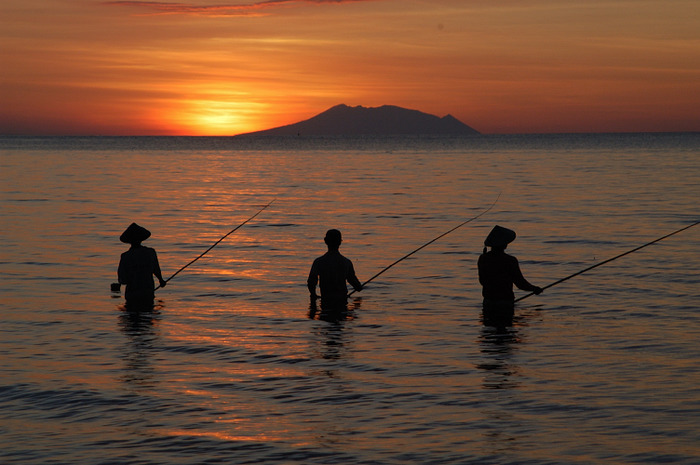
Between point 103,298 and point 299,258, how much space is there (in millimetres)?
6758

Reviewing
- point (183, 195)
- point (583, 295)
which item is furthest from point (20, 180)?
point (583, 295)

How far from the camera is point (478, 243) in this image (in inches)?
968

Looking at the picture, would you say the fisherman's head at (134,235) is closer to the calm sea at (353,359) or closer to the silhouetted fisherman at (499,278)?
the calm sea at (353,359)

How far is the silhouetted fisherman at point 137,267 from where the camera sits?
13.3 metres

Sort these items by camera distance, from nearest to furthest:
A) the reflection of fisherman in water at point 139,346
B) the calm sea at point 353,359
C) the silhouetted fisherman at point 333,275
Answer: the calm sea at point 353,359
the reflection of fisherman in water at point 139,346
the silhouetted fisherman at point 333,275

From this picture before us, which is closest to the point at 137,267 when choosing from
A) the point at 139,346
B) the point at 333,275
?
the point at 139,346

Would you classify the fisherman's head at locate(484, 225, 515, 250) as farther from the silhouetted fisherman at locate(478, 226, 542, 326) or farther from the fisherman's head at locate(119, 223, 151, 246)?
the fisherman's head at locate(119, 223, 151, 246)

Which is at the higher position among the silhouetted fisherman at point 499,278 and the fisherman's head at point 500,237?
the fisherman's head at point 500,237

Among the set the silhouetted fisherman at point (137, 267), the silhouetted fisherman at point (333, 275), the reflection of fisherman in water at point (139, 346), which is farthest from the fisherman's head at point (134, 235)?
the silhouetted fisherman at point (333, 275)

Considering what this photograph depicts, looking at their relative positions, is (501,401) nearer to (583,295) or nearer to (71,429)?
(71,429)

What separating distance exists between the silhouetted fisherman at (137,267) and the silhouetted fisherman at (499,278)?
4942mm

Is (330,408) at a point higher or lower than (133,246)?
lower

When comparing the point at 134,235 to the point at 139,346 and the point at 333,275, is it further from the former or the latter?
the point at 333,275

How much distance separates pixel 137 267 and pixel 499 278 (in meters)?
5.46
